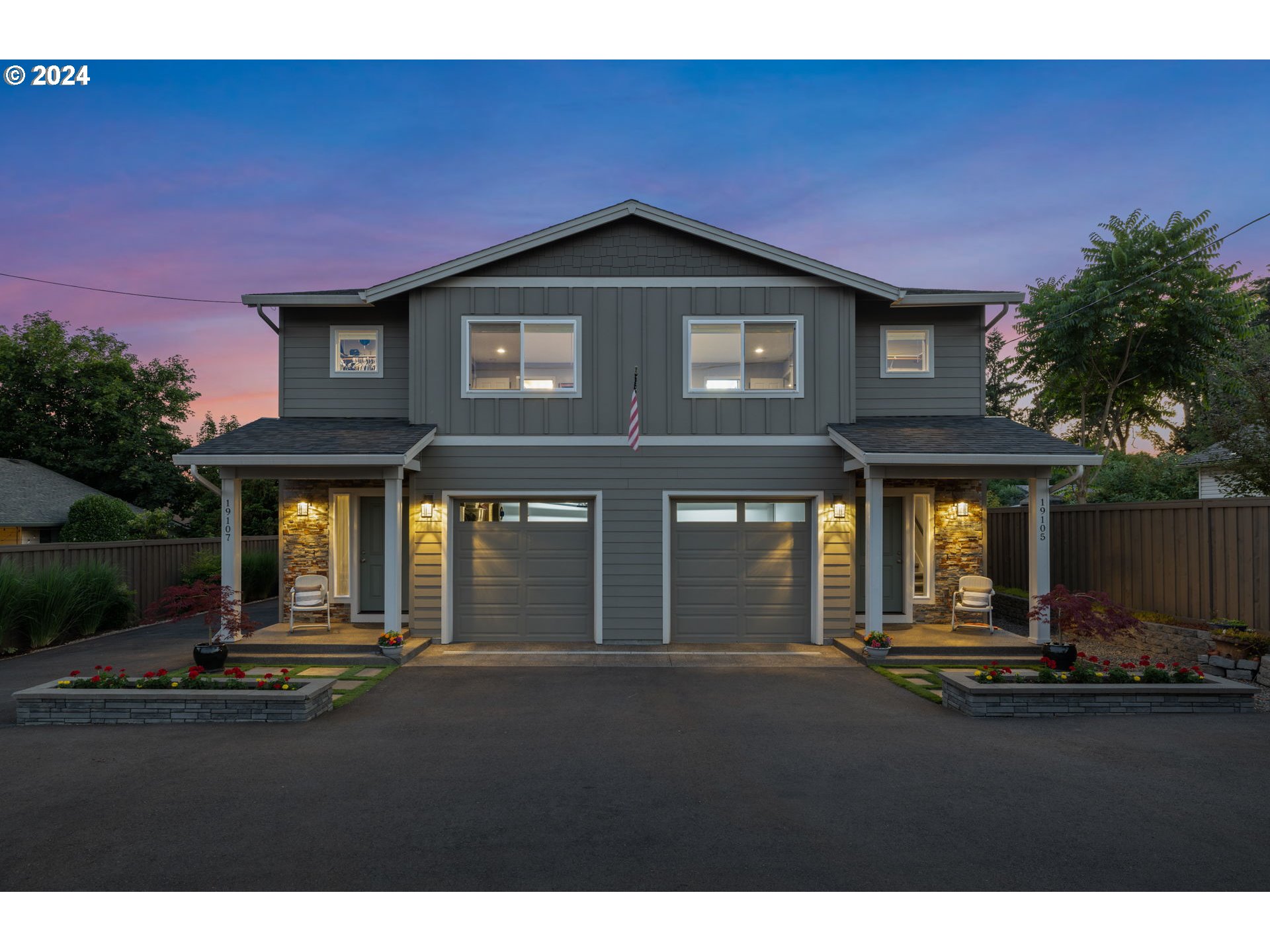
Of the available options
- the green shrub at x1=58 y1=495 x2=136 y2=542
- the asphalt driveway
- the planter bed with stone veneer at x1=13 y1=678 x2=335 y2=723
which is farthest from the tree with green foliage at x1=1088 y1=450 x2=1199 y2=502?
the green shrub at x1=58 y1=495 x2=136 y2=542

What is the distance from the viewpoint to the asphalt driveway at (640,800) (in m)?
3.60

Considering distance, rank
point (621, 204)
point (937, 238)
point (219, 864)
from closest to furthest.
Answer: point (219, 864)
point (621, 204)
point (937, 238)

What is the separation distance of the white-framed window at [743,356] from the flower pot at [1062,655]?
4.81 metres

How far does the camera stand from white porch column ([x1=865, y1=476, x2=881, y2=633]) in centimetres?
948

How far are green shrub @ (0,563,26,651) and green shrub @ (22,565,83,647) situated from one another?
0.08 metres

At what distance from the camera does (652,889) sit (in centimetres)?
340

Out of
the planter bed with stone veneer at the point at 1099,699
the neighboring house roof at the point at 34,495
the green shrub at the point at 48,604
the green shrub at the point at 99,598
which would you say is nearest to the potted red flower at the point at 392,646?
the green shrub at the point at 48,604

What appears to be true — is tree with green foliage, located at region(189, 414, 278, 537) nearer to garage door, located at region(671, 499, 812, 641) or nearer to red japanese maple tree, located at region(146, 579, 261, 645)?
red japanese maple tree, located at region(146, 579, 261, 645)

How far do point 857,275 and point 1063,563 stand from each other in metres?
6.37

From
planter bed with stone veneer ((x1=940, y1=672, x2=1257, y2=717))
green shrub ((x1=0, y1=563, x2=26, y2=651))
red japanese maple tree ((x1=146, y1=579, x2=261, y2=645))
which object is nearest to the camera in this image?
planter bed with stone veneer ((x1=940, y1=672, x2=1257, y2=717))

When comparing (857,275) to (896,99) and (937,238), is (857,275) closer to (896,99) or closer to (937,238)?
(896,99)

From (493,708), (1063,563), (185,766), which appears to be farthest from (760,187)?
(185,766)

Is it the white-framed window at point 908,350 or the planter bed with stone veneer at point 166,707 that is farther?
the white-framed window at point 908,350

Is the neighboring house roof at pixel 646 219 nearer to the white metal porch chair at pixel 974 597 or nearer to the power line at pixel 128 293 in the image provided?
the white metal porch chair at pixel 974 597
